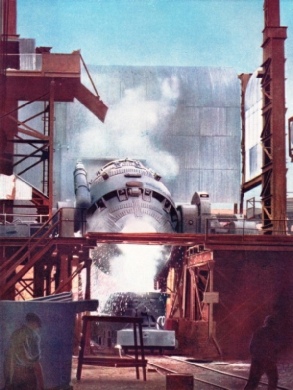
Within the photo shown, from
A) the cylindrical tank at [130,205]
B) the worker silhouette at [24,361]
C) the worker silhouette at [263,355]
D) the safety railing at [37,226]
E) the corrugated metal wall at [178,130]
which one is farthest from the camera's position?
the corrugated metal wall at [178,130]

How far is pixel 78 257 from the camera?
27750 millimetres

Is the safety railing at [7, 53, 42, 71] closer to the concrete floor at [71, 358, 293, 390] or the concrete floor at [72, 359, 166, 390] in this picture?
the concrete floor at [71, 358, 293, 390]

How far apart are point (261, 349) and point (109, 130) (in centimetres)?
2835

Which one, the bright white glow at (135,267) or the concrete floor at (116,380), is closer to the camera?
the concrete floor at (116,380)

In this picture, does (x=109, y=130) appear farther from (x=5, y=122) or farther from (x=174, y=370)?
(x=174, y=370)

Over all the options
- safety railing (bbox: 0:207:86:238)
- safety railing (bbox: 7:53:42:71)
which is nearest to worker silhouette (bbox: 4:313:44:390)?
safety railing (bbox: 0:207:86:238)

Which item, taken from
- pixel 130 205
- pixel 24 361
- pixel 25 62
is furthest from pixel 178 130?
pixel 24 361

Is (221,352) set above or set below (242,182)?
below

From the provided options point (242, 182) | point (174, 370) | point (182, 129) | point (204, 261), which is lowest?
point (174, 370)

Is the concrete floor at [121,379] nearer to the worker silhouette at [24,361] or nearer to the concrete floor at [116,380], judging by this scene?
the concrete floor at [116,380]

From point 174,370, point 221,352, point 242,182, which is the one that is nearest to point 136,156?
point 242,182

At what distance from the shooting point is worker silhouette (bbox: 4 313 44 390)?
11639mm

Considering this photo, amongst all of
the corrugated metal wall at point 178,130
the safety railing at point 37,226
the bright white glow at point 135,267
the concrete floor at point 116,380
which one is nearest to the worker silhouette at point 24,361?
the concrete floor at point 116,380

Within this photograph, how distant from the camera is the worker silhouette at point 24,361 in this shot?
11.6 metres
